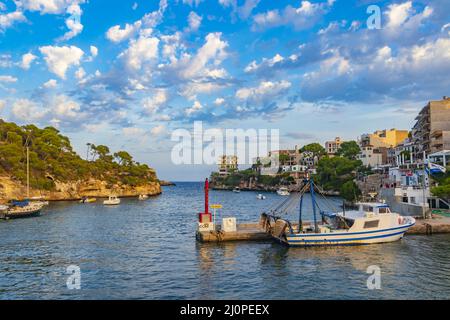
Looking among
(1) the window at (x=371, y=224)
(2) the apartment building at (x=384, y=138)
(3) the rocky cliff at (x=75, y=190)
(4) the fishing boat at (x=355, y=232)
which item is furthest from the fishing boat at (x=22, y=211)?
(2) the apartment building at (x=384, y=138)

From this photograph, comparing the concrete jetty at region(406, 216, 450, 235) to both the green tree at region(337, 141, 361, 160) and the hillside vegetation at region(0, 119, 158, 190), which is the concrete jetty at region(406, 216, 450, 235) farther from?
the green tree at region(337, 141, 361, 160)

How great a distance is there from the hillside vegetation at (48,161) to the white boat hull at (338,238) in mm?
84596

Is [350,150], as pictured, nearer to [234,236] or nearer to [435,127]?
[435,127]

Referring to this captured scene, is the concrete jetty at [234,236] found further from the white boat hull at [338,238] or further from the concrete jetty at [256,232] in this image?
the white boat hull at [338,238]

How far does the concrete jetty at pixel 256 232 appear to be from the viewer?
37656mm

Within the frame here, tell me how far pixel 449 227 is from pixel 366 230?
12.1 meters

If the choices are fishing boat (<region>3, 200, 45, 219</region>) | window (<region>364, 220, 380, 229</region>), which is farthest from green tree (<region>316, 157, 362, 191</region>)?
fishing boat (<region>3, 200, 45, 219</region>)

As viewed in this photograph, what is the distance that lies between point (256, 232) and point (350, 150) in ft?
418

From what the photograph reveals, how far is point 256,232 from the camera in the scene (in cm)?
3850

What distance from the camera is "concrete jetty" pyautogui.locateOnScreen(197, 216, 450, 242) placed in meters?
37.7

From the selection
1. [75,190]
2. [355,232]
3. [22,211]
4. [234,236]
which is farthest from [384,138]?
[22,211]

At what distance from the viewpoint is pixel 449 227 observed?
4056cm
